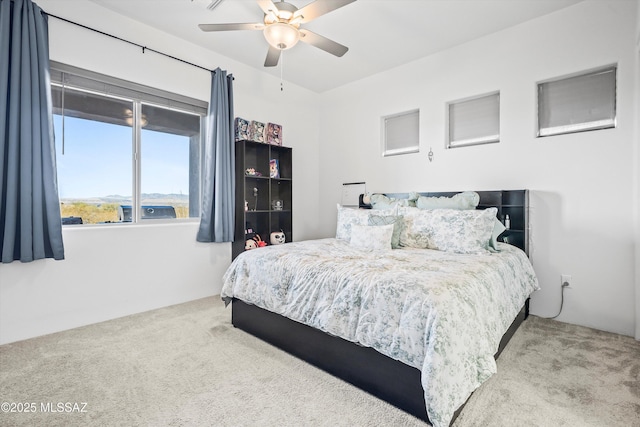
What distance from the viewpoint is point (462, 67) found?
3.42 meters

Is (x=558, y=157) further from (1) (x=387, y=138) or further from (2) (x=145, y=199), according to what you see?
(2) (x=145, y=199)

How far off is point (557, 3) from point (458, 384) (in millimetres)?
3317

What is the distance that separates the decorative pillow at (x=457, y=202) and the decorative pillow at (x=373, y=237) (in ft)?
2.07

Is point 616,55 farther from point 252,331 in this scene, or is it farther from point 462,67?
point 252,331

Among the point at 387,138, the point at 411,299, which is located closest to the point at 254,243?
the point at 387,138

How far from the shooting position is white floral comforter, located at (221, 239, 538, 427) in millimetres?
1394

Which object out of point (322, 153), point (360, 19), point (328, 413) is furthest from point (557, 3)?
point (328, 413)

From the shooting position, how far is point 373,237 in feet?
9.23

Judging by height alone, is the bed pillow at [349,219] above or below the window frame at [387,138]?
below

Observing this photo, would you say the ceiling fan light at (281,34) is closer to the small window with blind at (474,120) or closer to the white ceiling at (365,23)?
the white ceiling at (365,23)

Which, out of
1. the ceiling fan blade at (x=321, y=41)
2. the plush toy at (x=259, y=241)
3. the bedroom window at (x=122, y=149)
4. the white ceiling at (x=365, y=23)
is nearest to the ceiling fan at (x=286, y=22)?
the ceiling fan blade at (x=321, y=41)

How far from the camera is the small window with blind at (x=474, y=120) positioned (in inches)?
130

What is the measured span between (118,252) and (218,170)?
1300 millimetres

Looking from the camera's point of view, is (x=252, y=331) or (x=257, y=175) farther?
(x=257, y=175)
